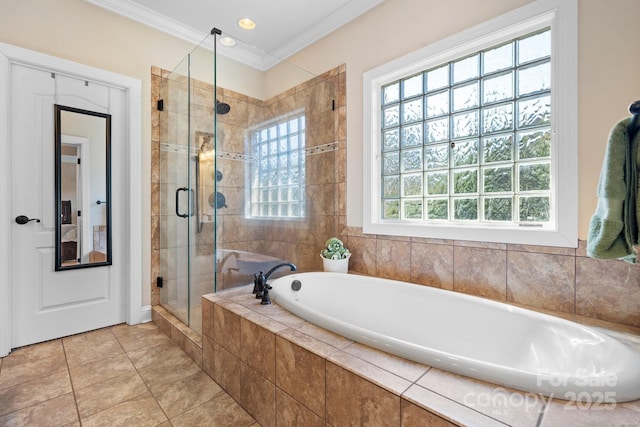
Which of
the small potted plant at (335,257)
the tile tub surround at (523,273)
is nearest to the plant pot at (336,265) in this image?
the small potted plant at (335,257)

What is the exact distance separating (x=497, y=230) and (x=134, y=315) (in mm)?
2864

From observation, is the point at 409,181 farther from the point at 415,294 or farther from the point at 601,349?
the point at 601,349

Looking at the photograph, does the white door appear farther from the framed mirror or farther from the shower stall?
the shower stall

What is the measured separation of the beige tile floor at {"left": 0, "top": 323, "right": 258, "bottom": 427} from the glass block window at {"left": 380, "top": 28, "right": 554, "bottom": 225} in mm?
1703

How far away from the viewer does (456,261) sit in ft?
6.17

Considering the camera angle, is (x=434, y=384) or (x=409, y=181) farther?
(x=409, y=181)

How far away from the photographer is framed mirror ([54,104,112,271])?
88.9 inches

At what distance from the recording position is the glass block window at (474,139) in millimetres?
1673

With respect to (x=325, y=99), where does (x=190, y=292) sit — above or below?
below

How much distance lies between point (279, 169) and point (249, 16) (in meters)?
1.34

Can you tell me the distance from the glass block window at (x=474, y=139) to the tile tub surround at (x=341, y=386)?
0.82m

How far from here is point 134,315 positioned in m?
2.57

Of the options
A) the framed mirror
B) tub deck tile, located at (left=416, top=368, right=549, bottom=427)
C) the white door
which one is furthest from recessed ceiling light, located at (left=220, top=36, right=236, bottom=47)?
tub deck tile, located at (left=416, top=368, right=549, bottom=427)

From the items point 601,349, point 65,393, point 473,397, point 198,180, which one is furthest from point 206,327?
point 601,349
